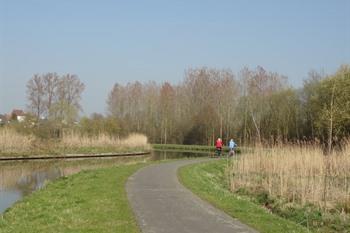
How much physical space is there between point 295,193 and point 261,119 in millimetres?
43538

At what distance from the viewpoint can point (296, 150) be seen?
763 inches

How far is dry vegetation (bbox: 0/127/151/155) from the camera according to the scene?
37.6 meters

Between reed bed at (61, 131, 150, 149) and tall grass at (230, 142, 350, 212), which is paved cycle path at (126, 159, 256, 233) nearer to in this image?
tall grass at (230, 142, 350, 212)

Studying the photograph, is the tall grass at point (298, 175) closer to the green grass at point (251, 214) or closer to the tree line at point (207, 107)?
the green grass at point (251, 214)

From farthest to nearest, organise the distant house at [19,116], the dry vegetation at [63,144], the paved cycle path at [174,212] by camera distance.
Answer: the distant house at [19,116] < the dry vegetation at [63,144] < the paved cycle path at [174,212]

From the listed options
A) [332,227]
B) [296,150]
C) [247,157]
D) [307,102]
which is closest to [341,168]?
[296,150]

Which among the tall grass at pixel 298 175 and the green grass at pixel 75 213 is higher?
the tall grass at pixel 298 175

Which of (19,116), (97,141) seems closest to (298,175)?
(97,141)

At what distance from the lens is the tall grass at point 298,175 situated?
13133mm

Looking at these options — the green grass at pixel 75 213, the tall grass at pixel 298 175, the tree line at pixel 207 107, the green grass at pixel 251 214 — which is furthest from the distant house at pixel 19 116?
the green grass at pixel 251 214

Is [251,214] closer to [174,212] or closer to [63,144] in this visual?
[174,212]

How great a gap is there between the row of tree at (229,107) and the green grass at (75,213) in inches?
1184

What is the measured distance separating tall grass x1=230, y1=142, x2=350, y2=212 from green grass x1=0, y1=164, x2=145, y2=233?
16.9 feet

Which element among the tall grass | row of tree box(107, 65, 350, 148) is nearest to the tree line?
row of tree box(107, 65, 350, 148)
